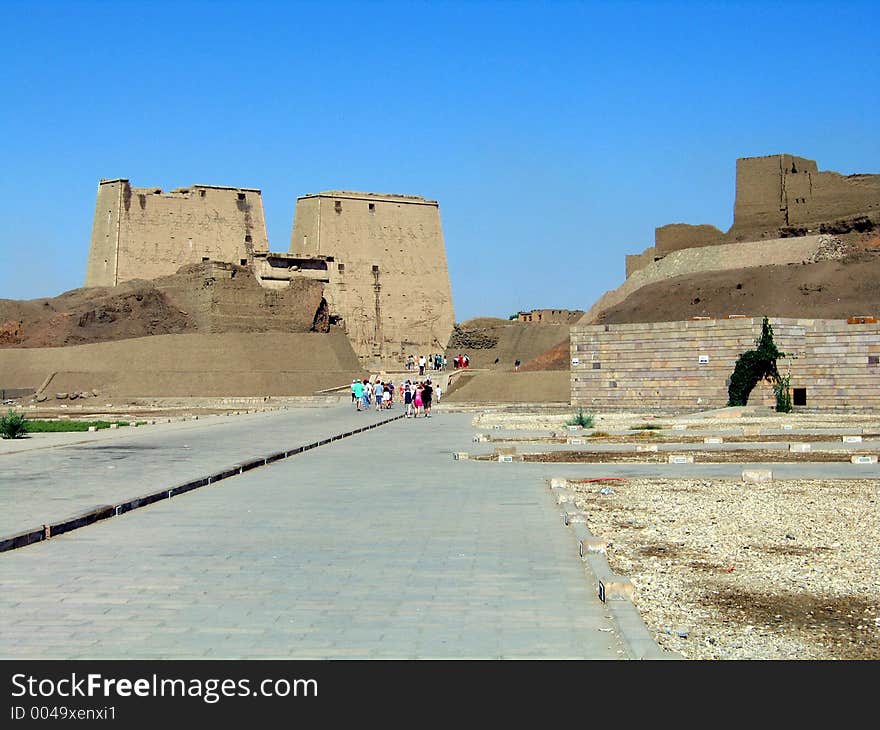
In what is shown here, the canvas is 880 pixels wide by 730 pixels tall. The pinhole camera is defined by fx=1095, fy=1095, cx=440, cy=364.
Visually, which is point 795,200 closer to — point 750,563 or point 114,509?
point 114,509

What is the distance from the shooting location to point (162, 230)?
61.8 meters

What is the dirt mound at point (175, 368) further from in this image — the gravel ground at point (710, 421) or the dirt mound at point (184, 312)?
the gravel ground at point (710, 421)

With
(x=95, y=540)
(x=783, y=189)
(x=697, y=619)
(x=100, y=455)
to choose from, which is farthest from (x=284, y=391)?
(x=697, y=619)

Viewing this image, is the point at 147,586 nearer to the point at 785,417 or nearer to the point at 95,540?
the point at 95,540

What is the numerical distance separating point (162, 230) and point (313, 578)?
5778 cm

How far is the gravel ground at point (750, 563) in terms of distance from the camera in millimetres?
5188

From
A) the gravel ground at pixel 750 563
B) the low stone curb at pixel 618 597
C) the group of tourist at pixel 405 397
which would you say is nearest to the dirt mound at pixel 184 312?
the group of tourist at pixel 405 397

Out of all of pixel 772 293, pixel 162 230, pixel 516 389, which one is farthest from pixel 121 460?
pixel 162 230

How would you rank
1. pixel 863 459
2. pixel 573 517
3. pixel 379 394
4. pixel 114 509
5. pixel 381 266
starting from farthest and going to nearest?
pixel 381 266
pixel 379 394
pixel 863 459
pixel 114 509
pixel 573 517

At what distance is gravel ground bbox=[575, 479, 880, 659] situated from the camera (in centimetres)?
519

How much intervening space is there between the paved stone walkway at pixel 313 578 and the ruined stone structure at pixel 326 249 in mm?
48304

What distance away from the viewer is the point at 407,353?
65.9 metres

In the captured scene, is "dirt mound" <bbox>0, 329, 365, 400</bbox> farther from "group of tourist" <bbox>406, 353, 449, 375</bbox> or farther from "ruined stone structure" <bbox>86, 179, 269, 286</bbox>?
"ruined stone structure" <bbox>86, 179, 269, 286</bbox>
